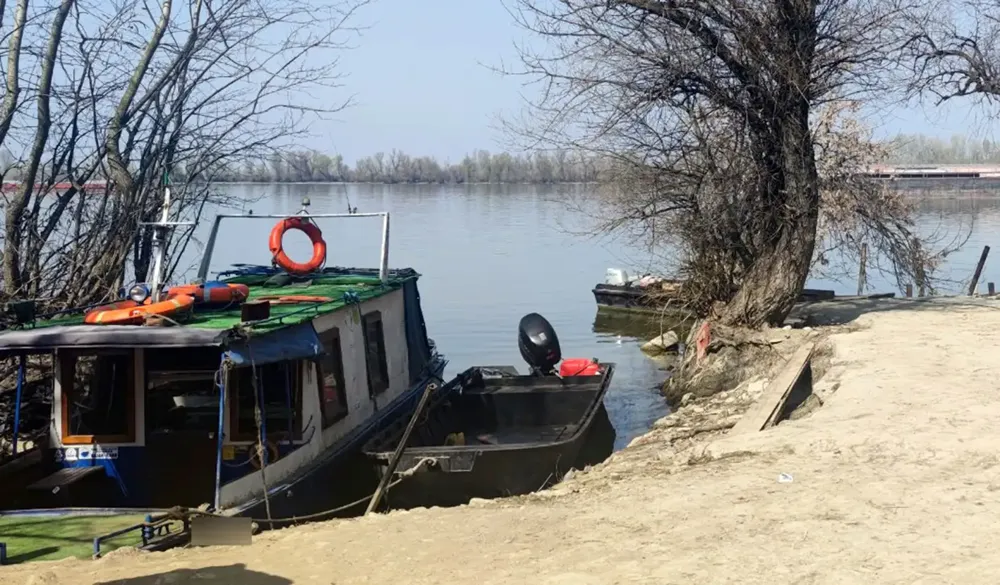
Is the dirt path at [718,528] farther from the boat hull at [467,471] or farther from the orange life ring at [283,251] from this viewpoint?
the orange life ring at [283,251]

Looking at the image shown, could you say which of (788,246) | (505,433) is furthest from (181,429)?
(788,246)

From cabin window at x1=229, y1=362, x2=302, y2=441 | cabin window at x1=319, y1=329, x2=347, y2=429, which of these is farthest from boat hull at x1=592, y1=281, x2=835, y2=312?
cabin window at x1=229, y1=362, x2=302, y2=441

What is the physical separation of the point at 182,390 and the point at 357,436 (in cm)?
214

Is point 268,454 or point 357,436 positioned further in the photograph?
point 357,436

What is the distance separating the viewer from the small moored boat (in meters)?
10.2

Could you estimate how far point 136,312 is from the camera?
8805mm

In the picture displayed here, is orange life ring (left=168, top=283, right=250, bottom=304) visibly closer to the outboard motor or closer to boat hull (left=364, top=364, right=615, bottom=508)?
boat hull (left=364, top=364, right=615, bottom=508)

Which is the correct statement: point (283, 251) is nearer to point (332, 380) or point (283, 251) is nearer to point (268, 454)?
point (332, 380)

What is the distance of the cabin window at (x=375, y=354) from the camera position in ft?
39.2

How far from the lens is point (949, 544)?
20.3 ft

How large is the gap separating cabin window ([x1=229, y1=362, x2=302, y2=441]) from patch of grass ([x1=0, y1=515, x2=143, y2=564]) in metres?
1.29

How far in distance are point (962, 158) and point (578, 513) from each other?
268 feet

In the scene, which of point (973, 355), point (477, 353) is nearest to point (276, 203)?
point (477, 353)

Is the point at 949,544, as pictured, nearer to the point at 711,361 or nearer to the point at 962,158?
the point at 711,361
